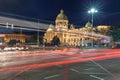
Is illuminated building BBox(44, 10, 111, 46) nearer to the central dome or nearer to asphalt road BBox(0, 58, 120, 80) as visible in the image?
the central dome

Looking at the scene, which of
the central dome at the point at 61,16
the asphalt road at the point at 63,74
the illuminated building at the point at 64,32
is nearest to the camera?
the asphalt road at the point at 63,74

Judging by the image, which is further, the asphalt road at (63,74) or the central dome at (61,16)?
the central dome at (61,16)

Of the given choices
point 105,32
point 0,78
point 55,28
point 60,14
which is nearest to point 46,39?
point 55,28

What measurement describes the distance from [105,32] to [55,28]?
3264cm

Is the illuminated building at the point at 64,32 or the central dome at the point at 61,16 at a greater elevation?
the central dome at the point at 61,16

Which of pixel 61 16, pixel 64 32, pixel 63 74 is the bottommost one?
pixel 63 74

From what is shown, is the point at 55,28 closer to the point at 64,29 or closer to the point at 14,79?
the point at 64,29

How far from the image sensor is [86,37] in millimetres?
116625

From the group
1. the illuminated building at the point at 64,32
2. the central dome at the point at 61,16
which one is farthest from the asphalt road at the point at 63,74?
the central dome at the point at 61,16

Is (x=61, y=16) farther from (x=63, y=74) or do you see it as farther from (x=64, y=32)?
(x=63, y=74)

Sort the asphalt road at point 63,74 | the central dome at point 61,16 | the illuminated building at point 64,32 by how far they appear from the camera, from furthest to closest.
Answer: the central dome at point 61,16 → the illuminated building at point 64,32 → the asphalt road at point 63,74

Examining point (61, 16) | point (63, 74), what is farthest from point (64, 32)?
point (63, 74)

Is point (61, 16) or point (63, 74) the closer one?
point (63, 74)

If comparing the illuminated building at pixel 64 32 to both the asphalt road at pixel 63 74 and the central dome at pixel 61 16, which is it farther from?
the asphalt road at pixel 63 74
